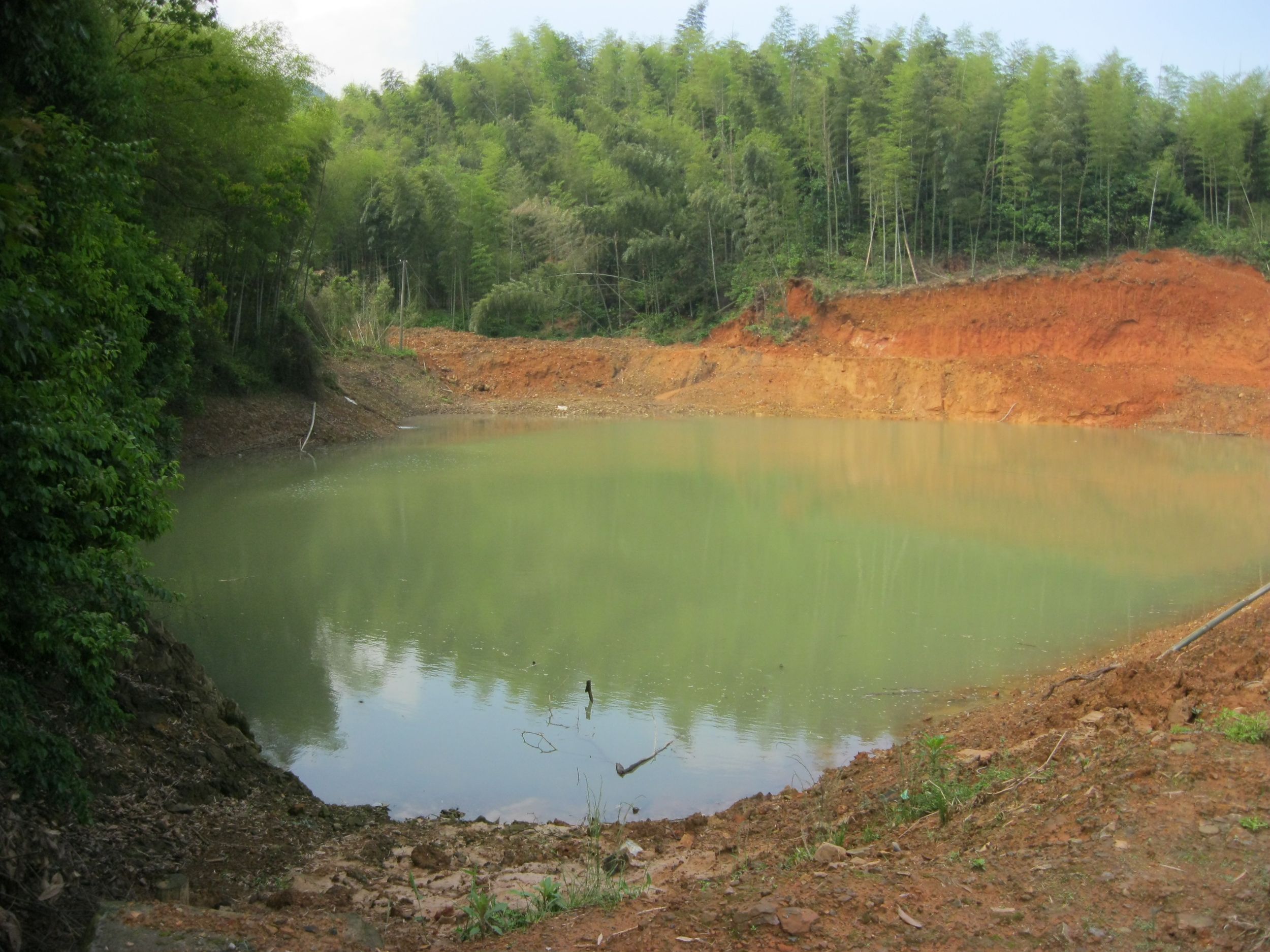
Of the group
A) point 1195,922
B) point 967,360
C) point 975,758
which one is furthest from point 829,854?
point 967,360

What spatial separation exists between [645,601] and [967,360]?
65.1 feet

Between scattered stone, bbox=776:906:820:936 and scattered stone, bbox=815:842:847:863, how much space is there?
0.65 metres

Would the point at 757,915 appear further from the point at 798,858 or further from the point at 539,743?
the point at 539,743

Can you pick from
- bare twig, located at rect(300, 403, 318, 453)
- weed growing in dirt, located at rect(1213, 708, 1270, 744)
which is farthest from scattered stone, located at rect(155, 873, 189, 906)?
bare twig, located at rect(300, 403, 318, 453)

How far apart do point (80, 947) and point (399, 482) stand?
12284 millimetres

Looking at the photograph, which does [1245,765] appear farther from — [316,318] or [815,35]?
[815,35]

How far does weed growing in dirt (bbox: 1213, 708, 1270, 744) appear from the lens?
419cm

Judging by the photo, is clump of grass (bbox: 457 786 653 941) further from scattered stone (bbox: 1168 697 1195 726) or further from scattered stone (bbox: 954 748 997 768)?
scattered stone (bbox: 1168 697 1195 726)

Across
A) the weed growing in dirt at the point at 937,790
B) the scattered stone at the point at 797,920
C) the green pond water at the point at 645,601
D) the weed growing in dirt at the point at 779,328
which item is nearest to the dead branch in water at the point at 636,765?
the green pond water at the point at 645,601

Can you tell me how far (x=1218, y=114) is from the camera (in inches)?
1182

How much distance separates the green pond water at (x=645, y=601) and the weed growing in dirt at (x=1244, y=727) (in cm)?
209

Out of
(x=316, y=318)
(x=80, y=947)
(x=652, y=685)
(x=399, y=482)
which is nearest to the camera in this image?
(x=80, y=947)

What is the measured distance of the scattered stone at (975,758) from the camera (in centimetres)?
479

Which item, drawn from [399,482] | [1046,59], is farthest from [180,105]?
[1046,59]
